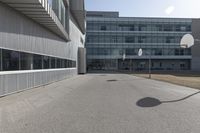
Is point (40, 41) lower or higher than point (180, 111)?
higher

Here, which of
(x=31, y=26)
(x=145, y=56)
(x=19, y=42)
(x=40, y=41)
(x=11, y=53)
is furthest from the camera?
(x=145, y=56)

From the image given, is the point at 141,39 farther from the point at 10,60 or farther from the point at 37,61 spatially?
the point at 10,60

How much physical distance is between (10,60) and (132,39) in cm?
7829

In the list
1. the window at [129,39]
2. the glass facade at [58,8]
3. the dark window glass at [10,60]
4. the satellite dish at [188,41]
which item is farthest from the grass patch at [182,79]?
the window at [129,39]

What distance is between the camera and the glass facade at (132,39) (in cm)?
8975

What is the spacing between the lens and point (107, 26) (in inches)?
3565

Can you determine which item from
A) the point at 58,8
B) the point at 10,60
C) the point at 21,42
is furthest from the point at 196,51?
the point at 10,60

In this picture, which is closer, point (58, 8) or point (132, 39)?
point (58, 8)

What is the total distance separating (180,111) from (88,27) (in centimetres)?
8213

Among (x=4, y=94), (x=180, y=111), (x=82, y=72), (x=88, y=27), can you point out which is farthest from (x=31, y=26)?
(x=88, y=27)

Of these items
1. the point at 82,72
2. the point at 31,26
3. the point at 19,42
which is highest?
the point at 31,26

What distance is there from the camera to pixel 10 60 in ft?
48.7

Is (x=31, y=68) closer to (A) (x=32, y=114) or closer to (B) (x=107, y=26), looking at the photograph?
(A) (x=32, y=114)

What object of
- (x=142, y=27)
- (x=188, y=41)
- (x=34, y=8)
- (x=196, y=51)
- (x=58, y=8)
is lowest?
(x=188, y=41)
